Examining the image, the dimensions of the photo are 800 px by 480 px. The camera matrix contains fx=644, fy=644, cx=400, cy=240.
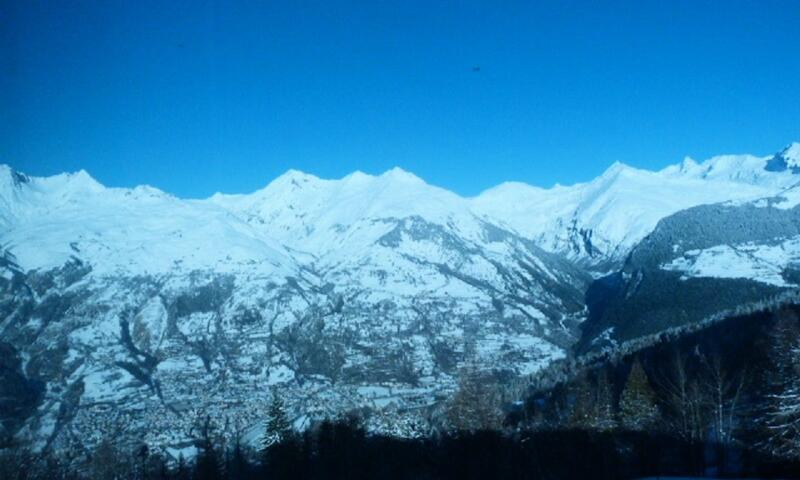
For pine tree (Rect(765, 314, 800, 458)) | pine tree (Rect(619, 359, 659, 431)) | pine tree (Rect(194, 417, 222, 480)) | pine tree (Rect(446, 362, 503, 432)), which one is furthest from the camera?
pine tree (Rect(194, 417, 222, 480))

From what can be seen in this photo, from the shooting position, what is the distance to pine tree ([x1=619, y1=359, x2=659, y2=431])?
56.3m

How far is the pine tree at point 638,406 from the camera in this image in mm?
56312

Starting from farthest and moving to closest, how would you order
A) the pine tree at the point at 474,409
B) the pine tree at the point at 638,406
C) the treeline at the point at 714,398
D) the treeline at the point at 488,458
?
the pine tree at the point at 474,409 → the pine tree at the point at 638,406 → the treeline at the point at 488,458 → the treeline at the point at 714,398

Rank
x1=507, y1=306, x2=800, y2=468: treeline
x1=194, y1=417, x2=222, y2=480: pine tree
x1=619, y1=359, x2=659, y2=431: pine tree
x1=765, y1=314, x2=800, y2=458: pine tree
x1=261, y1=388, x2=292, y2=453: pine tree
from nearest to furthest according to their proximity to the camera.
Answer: x1=765, y1=314, x2=800, y2=458: pine tree
x1=507, y1=306, x2=800, y2=468: treeline
x1=619, y1=359, x2=659, y2=431: pine tree
x1=194, y1=417, x2=222, y2=480: pine tree
x1=261, y1=388, x2=292, y2=453: pine tree

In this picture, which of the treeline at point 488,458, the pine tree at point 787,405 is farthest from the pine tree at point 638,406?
the pine tree at point 787,405

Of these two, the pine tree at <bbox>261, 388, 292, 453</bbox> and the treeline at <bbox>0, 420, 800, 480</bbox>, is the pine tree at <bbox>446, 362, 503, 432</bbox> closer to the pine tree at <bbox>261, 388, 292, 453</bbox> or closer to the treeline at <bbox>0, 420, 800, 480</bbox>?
the treeline at <bbox>0, 420, 800, 480</bbox>

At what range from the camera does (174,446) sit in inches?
6836

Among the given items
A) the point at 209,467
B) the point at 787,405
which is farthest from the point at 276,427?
the point at 787,405

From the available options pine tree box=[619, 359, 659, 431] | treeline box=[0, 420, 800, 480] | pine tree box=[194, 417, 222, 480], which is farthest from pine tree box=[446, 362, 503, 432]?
pine tree box=[194, 417, 222, 480]

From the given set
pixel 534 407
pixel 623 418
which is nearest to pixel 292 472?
pixel 623 418

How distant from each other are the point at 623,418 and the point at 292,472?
34.4 meters

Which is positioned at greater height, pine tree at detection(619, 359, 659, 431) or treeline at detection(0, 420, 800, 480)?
pine tree at detection(619, 359, 659, 431)

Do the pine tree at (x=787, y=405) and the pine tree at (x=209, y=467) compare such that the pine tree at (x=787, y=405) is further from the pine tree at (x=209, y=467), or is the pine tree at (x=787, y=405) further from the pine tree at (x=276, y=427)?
the pine tree at (x=209, y=467)

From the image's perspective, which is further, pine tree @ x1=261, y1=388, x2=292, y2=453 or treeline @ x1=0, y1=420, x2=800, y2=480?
pine tree @ x1=261, y1=388, x2=292, y2=453
